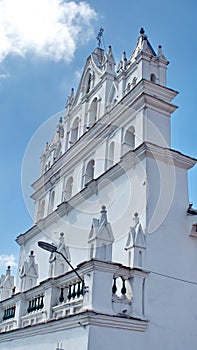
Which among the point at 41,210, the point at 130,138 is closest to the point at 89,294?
the point at 130,138

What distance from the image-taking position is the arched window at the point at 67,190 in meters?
20.2

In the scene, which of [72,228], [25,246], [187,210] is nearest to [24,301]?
[72,228]

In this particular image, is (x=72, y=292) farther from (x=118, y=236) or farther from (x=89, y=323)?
(x=118, y=236)

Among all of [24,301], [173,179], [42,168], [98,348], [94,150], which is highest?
[42,168]

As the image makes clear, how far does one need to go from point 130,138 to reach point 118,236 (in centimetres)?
400

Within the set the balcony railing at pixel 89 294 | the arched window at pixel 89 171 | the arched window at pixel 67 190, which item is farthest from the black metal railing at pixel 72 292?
the arched window at pixel 67 190

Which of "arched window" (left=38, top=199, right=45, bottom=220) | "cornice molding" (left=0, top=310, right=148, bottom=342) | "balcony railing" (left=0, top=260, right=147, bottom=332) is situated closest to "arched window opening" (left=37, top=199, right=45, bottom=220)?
"arched window" (left=38, top=199, right=45, bottom=220)

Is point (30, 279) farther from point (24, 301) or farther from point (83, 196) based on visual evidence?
point (83, 196)

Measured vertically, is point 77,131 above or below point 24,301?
above

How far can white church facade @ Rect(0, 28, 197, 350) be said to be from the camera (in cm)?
1110

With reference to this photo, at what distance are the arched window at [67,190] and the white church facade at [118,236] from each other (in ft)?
→ 0.15

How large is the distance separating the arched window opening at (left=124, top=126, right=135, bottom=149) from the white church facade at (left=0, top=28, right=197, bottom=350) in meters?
0.05

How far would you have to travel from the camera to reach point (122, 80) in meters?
18.0

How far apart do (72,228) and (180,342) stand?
7021 millimetres
